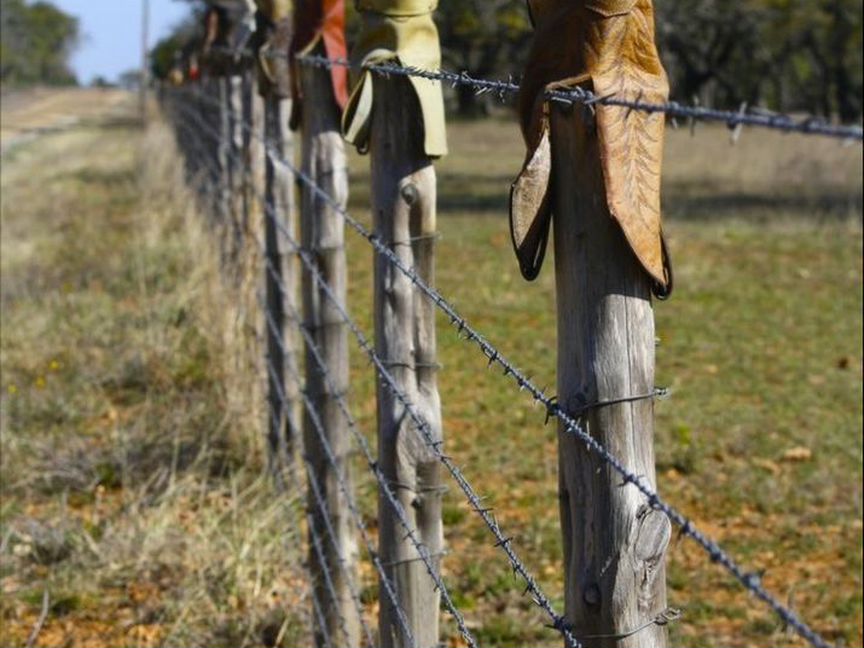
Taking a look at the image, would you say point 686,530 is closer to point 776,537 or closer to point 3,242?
point 776,537

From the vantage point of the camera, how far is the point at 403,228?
340 cm

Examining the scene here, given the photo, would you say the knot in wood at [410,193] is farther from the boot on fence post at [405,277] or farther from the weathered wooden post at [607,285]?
the weathered wooden post at [607,285]

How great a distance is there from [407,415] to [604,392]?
5.03 ft

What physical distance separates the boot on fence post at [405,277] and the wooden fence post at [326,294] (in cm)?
105

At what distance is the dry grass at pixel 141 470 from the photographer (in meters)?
4.92

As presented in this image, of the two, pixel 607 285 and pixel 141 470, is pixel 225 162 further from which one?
pixel 607 285

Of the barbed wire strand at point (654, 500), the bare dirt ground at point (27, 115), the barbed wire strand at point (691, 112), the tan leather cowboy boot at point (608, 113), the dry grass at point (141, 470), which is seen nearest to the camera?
the barbed wire strand at point (691, 112)

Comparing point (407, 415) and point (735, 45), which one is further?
point (735, 45)

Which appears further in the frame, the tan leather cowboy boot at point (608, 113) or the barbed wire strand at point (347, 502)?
the barbed wire strand at point (347, 502)

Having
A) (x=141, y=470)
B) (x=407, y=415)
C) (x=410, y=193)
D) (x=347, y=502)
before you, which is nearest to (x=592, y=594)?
(x=407, y=415)

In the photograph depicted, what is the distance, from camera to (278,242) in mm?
6172

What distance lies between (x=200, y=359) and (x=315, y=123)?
3469 mm

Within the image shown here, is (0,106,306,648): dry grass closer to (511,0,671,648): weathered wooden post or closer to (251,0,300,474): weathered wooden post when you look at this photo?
(251,0,300,474): weathered wooden post

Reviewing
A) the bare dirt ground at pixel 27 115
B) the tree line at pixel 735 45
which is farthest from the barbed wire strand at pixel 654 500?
the tree line at pixel 735 45
